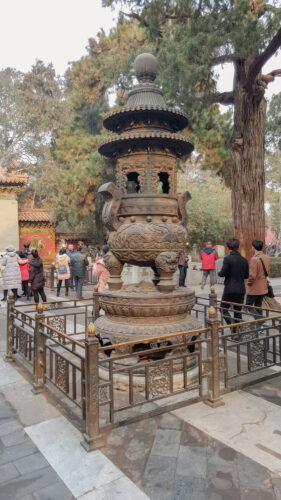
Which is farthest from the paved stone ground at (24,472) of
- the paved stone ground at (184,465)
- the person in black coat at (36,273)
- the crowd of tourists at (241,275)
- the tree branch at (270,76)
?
the tree branch at (270,76)

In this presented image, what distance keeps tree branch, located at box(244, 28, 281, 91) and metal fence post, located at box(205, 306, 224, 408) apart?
6637mm

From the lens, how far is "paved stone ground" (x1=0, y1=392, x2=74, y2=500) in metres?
2.53

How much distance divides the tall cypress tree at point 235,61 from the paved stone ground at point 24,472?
24.1 feet

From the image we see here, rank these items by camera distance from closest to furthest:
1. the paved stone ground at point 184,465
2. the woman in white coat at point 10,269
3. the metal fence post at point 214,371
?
1. the paved stone ground at point 184,465
2. the metal fence post at point 214,371
3. the woman in white coat at point 10,269

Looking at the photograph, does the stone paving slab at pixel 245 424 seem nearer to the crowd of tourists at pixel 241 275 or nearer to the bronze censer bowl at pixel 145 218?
the bronze censer bowl at pixel 145 218

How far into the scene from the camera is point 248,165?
9312mm

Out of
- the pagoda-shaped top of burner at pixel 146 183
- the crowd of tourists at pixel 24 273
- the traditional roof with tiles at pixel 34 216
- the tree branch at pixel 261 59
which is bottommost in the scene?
the crowd of tourists at pixel 24 273

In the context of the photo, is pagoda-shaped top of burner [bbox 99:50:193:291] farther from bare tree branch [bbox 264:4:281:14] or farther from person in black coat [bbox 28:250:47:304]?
person in black coat [bbox 28:250:47:304]

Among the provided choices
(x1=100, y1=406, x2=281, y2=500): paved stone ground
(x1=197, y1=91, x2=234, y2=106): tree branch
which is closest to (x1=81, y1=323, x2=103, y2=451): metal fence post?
(x1=100, y1=406, x2=281, y2=500): paved stone ground

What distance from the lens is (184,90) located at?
28.4 ft

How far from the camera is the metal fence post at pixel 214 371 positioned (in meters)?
3.92

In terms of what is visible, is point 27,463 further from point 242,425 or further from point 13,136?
point 13,136

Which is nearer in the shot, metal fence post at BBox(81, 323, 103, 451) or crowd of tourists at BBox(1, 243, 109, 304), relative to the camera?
metal fence post at BBox(81, 323, 103, 451)

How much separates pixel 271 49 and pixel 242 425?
25.7 feet
